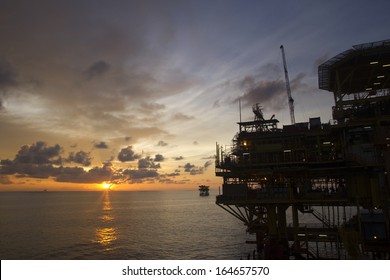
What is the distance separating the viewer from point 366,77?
40188 millimetres

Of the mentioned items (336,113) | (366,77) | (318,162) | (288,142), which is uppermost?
(366,77)

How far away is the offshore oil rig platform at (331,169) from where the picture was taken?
97.6 ft

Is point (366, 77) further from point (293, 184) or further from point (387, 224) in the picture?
point (387, 224)

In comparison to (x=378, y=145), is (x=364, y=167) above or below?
below

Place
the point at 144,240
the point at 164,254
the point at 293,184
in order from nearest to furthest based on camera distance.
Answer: the point at 293,184, the point at 164,254, the point at 144,240

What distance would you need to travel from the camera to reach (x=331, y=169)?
32.0m

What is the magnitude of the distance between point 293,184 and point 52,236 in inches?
2298

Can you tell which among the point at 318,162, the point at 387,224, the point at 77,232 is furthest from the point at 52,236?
the point at 387,224

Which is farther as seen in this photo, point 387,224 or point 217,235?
point 217,235

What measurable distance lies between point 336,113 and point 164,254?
3579cm

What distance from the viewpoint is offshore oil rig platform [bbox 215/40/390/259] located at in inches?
1171

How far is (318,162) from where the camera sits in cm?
3203
